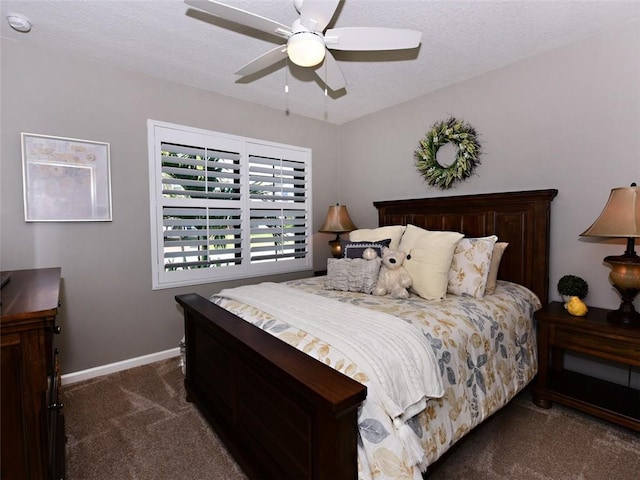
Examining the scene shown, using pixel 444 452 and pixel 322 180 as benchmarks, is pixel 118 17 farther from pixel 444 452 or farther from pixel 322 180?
pixel 444 452

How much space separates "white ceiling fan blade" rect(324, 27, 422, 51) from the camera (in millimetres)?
1739

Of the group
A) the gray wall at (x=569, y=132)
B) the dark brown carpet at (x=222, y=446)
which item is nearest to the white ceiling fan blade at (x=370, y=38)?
the gray wall at (x=569, y=132)

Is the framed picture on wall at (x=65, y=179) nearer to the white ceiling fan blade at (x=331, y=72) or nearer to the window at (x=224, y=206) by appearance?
the window at (x=224, y=206)

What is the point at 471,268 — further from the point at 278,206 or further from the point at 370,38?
the point at 278,206

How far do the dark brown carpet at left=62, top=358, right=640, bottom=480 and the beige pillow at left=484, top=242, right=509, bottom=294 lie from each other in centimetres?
81

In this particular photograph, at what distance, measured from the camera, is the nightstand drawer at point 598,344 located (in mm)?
1854

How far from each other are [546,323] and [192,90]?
3553mm

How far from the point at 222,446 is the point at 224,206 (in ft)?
7.08

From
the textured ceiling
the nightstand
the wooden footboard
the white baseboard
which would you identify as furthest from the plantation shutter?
the nightstand

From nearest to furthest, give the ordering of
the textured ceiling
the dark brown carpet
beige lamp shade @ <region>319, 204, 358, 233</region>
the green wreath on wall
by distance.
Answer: the dark brown carpet < the textured ceiling < the green wreath on wall < beige lamp shade @ <region>319, 204, 358, 233</region>

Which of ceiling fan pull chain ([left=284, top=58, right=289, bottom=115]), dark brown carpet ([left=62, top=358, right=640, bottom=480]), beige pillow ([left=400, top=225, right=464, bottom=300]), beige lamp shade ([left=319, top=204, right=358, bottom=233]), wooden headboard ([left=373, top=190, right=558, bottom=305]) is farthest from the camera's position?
beige lamp shade ([left=319, top=204, right=358, bottom=233])

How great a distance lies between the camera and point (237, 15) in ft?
5.15

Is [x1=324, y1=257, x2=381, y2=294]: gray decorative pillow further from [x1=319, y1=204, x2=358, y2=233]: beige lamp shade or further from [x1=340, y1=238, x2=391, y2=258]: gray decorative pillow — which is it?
[x1=319, y1=204, x2=358, y2=233]: beige lamp shade

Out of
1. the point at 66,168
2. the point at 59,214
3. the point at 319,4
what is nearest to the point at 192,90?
the point at 66,168
